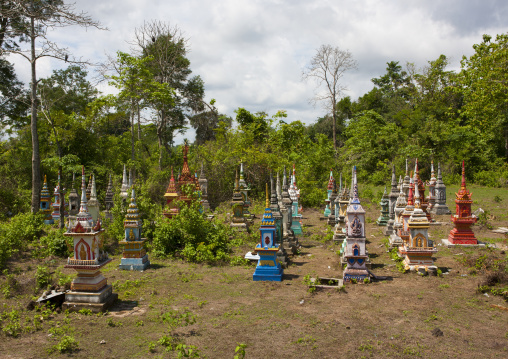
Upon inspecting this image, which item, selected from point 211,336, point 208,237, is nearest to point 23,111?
point 208,237

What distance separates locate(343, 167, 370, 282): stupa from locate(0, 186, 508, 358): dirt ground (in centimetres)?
38

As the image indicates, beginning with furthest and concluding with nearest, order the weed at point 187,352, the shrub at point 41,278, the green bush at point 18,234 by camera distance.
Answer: the green bush at point 18,234 < the shrub at point 41,278 < the weed at point 187,352

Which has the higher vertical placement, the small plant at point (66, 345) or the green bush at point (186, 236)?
the green bush at point (186, 236)

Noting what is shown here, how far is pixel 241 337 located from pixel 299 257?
5658 mm

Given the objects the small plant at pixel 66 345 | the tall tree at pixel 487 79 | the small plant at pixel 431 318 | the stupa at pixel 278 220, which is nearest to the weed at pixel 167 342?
the small plant at pixel 66 345

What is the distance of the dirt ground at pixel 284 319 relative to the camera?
5.61 meters

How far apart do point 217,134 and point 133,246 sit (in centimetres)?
1679

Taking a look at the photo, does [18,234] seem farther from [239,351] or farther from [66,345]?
[239,351]

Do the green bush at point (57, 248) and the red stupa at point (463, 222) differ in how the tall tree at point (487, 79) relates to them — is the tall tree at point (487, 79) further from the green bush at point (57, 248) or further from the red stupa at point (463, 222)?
the green bush at point (57, 248)

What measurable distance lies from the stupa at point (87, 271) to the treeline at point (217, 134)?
282 inches

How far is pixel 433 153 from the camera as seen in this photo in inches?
1133

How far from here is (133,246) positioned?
10.2 meters

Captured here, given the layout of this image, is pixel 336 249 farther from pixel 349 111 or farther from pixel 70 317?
pixel 349 111

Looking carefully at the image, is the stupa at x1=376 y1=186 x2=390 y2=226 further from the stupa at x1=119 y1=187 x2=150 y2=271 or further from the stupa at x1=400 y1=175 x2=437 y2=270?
the stupa at x1=119 y1=187 x2=150 y2=271
